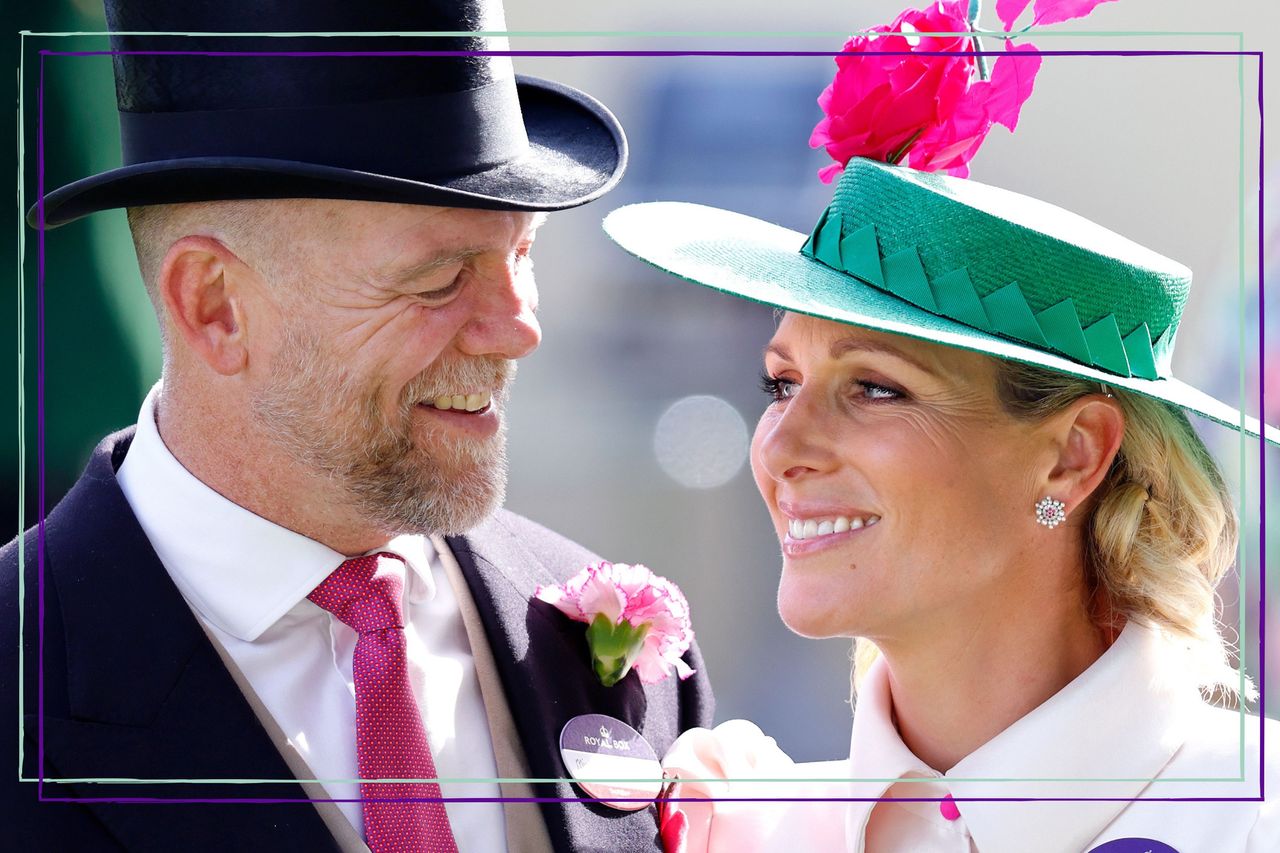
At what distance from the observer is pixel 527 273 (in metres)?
2.49

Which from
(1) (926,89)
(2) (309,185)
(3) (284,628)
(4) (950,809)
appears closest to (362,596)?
(3) (284,628)

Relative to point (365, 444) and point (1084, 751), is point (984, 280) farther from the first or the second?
point (365, 444)

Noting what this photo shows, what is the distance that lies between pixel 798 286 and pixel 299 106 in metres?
0.85

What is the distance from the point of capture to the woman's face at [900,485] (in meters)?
2.06

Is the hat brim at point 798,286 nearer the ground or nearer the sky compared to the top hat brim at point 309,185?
nearer the ground

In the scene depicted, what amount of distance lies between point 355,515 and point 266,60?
2.50 ft

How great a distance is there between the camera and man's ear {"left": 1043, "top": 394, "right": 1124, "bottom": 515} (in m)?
2.08

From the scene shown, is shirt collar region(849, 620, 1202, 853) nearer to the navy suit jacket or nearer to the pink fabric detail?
the pink fabric detail

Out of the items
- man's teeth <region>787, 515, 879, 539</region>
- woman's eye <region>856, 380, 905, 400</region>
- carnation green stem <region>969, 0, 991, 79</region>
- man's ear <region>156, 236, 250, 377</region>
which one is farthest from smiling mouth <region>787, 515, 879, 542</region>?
man's ear <region>156, 236, 250, 377</region>

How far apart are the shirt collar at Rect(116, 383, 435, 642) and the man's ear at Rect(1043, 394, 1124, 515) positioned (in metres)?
1.20

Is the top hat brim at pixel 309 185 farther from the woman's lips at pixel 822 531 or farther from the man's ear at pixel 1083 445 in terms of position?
the man's ear at pixel 1083 445

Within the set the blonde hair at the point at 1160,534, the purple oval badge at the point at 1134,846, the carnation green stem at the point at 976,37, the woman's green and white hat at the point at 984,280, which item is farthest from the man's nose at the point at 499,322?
the purple oval badge at the point at 1134,846

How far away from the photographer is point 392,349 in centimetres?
230

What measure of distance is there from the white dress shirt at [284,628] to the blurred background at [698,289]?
690 mm
